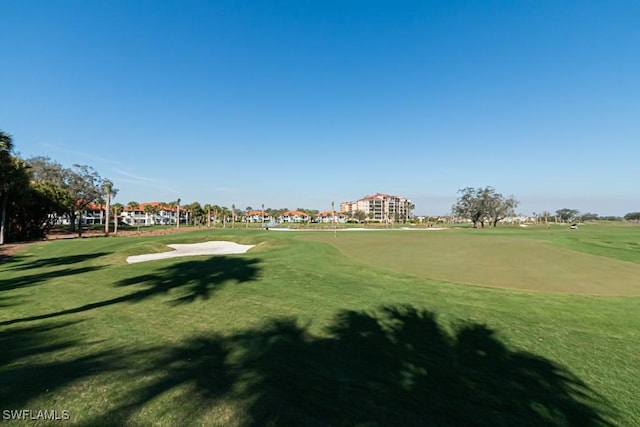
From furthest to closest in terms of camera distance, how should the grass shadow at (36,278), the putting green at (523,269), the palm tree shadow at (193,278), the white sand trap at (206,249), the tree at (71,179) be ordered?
the tree at (71,179) → the white sand trap at (206,249) → the putting green at (523,269) → the grass shadow at (36,278) → the palm tree shadow at (193,278)

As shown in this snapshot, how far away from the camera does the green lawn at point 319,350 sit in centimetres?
390

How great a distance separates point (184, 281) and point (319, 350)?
27.9ft

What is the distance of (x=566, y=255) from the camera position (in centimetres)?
2080

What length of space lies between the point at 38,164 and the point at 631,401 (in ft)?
275

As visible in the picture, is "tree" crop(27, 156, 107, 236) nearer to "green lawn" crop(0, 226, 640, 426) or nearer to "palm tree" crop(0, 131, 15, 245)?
"palm tree" crop(0, 131, 15, 245)

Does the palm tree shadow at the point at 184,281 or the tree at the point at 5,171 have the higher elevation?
the tree at the point at 5,171

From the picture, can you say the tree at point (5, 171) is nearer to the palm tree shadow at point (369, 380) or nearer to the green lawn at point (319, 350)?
the green lawn at point (319, 350)

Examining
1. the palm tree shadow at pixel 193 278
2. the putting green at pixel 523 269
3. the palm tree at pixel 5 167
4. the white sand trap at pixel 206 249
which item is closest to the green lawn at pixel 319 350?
the palm tree shadow at pixel 193 278

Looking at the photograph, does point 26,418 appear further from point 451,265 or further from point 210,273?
point 451,265

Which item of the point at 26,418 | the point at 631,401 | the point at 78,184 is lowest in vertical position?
the point at 631,401

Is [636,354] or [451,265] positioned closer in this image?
[636,354]

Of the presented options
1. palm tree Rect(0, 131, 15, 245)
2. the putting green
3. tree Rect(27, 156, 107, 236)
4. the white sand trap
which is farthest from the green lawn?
tree Rect(27, 156, 107, 236)

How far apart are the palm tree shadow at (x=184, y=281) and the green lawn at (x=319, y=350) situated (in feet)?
0.41

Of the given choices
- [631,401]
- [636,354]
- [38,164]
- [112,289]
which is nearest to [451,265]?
[636,354]
